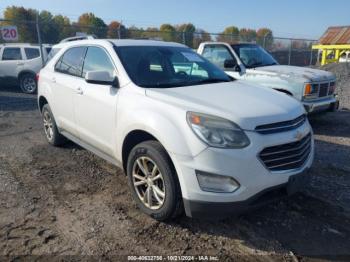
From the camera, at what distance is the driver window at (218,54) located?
8.18 metres

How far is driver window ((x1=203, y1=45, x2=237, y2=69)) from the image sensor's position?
8180mm

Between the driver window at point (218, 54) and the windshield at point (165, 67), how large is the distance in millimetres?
3511

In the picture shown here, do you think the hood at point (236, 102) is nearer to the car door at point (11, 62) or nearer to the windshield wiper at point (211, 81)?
the windshield wiper at point (211, 81)

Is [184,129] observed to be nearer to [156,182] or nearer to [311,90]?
[156,182]

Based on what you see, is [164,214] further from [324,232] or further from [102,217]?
[324,232]

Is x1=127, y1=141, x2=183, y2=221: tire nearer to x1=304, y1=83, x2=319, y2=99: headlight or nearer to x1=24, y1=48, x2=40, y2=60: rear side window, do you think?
x1=304, y1=83, x2=319, y2=99: headlight

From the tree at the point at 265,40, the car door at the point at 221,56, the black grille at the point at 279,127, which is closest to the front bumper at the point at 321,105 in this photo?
the car door at the point at 221,56

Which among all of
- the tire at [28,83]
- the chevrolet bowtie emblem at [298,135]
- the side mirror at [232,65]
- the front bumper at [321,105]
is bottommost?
the tire at [28,83]

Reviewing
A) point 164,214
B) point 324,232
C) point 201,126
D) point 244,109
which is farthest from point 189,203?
point 324,232

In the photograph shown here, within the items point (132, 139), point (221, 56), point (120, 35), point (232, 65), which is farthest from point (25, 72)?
point (132, 139)

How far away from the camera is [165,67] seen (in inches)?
168

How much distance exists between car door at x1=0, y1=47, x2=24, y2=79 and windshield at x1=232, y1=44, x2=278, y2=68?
8736mm

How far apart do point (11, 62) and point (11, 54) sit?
0.33 m

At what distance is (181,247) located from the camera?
313 cm
